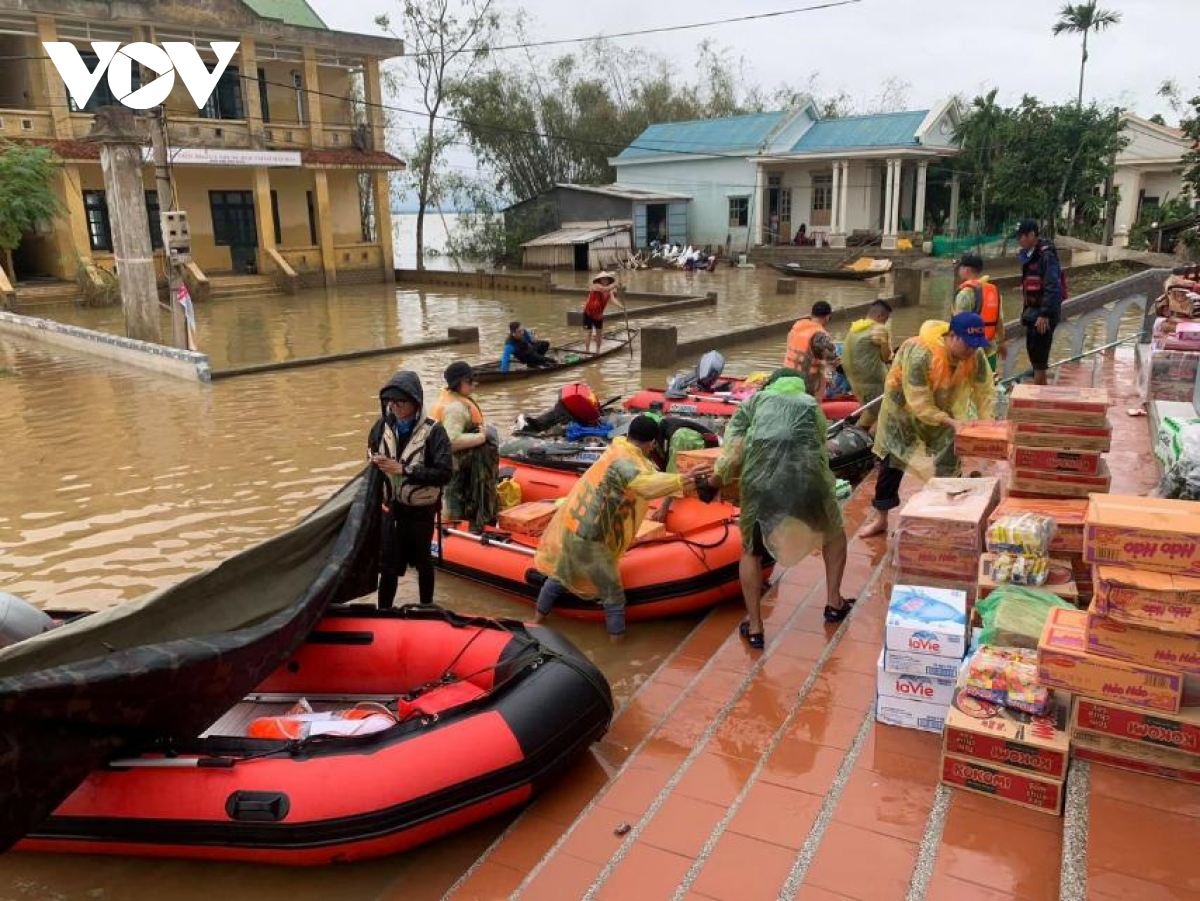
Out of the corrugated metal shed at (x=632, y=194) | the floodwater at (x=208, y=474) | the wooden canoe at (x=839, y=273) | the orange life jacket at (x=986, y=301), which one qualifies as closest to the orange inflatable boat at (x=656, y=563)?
the floodwater at (x=208, y=474)

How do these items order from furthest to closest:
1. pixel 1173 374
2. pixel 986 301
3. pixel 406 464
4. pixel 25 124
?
pixel 25 124
pixel 986 301
pixel 1173 374
pixel 406 464

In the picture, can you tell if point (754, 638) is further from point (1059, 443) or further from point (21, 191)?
point (21, 191)

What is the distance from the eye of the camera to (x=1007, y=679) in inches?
139

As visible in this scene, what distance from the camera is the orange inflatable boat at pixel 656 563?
5.74m

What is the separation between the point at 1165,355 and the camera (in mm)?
7492

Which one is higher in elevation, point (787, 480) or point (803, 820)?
point (787, 480)

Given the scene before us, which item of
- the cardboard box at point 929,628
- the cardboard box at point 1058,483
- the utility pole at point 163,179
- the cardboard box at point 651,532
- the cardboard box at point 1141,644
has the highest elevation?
the utility pole at point 163,179

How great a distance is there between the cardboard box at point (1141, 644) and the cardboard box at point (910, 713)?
771mm

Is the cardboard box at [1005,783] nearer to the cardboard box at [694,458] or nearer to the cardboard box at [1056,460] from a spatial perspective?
the cardboard box at [1056,460]

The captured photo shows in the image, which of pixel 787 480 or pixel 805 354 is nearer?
pixel 787 480

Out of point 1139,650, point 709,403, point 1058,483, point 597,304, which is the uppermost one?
point 597,304

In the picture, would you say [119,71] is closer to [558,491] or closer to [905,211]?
[558,491]

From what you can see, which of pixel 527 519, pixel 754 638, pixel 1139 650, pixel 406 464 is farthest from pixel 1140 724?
pixel 527 519

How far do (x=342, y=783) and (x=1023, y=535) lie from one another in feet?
10.8
